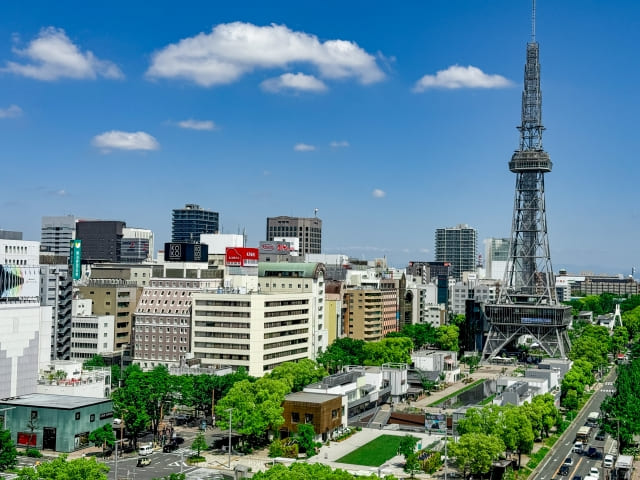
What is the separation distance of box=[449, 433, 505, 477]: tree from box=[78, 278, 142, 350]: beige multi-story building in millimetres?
99295

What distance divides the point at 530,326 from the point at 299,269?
71375 mm

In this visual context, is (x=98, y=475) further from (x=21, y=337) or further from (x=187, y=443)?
(x=21, y=337)

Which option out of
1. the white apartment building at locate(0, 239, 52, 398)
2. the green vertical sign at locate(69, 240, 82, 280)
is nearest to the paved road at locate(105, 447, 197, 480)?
the white apartment building at locate(0, 239, 52, 398)

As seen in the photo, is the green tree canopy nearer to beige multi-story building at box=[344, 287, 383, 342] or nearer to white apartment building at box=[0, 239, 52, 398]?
white apartment building at box=[0, 239, 52, 398]

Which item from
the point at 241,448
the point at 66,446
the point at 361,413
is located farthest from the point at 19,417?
the point at 361,413

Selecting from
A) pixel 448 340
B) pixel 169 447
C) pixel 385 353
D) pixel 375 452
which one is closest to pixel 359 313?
pixel 448 340

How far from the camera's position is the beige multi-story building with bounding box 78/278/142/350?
522 feet

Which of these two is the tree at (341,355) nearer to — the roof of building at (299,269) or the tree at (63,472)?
the roof of building at (299,269)

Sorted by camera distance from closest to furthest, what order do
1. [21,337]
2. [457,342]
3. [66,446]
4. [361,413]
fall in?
[66,446]
[21,337]
[361,413]
[457,342]

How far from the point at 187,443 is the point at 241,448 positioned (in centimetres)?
816

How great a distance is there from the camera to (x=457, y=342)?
196625 mm

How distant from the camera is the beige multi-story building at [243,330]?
12938 centimetres

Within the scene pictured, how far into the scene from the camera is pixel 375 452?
90875 millimetres

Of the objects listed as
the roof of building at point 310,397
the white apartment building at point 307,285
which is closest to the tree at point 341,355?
the white apartment building at point 307,285
